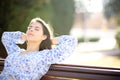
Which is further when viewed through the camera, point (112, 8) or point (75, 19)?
point (112, 8)

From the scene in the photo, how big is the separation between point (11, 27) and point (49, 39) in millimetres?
533

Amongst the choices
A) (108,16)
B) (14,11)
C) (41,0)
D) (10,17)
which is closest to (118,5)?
(108,16)

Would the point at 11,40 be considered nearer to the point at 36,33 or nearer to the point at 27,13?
the point at 36,33

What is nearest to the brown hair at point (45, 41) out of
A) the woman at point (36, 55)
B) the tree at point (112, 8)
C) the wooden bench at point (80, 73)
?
the woman at point (36, 55)

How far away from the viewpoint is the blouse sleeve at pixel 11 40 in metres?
2.07

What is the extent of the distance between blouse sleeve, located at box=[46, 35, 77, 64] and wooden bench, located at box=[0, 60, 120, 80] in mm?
69

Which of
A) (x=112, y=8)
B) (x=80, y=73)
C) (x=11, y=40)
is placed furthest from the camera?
(x=112, y=8)

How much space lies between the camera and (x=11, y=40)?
2102mm

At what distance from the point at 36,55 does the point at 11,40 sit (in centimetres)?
29

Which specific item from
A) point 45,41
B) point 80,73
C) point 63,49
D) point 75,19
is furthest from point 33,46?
point 75,19

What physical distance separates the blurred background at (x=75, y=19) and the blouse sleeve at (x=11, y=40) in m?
0.10

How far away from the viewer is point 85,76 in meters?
1.79

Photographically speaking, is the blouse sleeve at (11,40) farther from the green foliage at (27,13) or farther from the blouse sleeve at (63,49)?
the blouse sleeve at (63,49)

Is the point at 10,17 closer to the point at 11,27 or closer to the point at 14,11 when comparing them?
the point at 11,27
